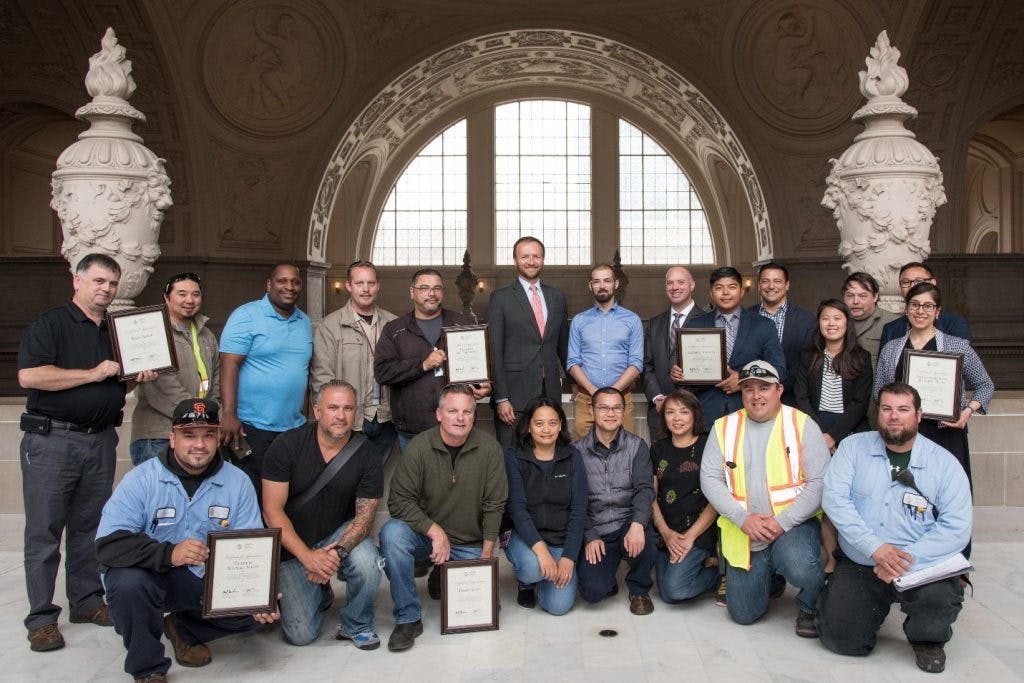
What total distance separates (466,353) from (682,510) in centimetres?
154

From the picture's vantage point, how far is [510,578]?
5922mm

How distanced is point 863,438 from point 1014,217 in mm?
17290

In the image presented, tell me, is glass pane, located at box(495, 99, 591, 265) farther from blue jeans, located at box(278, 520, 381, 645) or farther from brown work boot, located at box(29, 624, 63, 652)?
brown work boot, located at box(29, 624, 63, 652)

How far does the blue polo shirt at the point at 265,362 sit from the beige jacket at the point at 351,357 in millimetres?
188

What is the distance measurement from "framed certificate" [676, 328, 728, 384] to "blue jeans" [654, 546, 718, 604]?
3.46 ft

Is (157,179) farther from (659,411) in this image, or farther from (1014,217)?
(1014,217)

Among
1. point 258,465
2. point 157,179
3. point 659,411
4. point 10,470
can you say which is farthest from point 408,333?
point 157,179

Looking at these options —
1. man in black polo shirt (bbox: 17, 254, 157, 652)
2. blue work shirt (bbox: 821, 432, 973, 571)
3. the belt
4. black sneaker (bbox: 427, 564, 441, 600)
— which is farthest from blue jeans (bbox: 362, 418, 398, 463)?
blue work shirt (bbox: 821, 432, 973, 571)

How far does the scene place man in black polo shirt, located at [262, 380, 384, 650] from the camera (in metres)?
4.75

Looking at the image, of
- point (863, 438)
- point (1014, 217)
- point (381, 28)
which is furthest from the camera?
point (1014, 217)

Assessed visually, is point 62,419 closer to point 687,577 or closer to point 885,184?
point 687,577

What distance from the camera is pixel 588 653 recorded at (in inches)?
182

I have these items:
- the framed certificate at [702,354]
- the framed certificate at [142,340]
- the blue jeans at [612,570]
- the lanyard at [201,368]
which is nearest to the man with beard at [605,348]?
the framed certificate at [702,354]

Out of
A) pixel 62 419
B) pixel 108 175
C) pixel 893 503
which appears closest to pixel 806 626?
pixel 893 503
